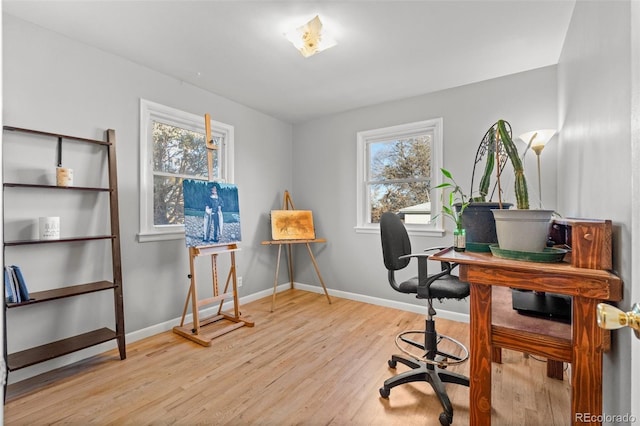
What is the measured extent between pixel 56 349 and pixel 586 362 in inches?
114

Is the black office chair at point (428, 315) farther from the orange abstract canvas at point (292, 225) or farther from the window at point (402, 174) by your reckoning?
the orange abstract canvas at point (292, 225)

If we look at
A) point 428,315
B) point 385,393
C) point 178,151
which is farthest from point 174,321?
point 428,315

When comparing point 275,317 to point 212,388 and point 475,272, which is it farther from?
point 475,272

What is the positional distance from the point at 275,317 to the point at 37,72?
108 inches

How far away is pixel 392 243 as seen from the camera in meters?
2.21

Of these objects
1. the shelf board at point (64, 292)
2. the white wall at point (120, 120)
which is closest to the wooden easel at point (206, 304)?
the white wall at point (120, 120)

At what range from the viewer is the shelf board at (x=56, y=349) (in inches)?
75.7

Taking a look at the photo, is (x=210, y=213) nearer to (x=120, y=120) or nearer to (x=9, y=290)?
(x=120, y=120)

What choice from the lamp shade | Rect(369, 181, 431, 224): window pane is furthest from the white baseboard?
the lamp shade

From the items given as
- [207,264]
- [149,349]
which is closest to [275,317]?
[207,264]

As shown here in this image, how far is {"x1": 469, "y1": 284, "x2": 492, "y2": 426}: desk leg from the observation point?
1.35 meters

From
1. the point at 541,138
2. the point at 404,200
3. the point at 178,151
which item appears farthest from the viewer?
the point at 404,200

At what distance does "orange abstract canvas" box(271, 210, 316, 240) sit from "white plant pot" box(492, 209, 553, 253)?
2.69 metres

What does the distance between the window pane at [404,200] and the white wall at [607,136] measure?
1416mm
